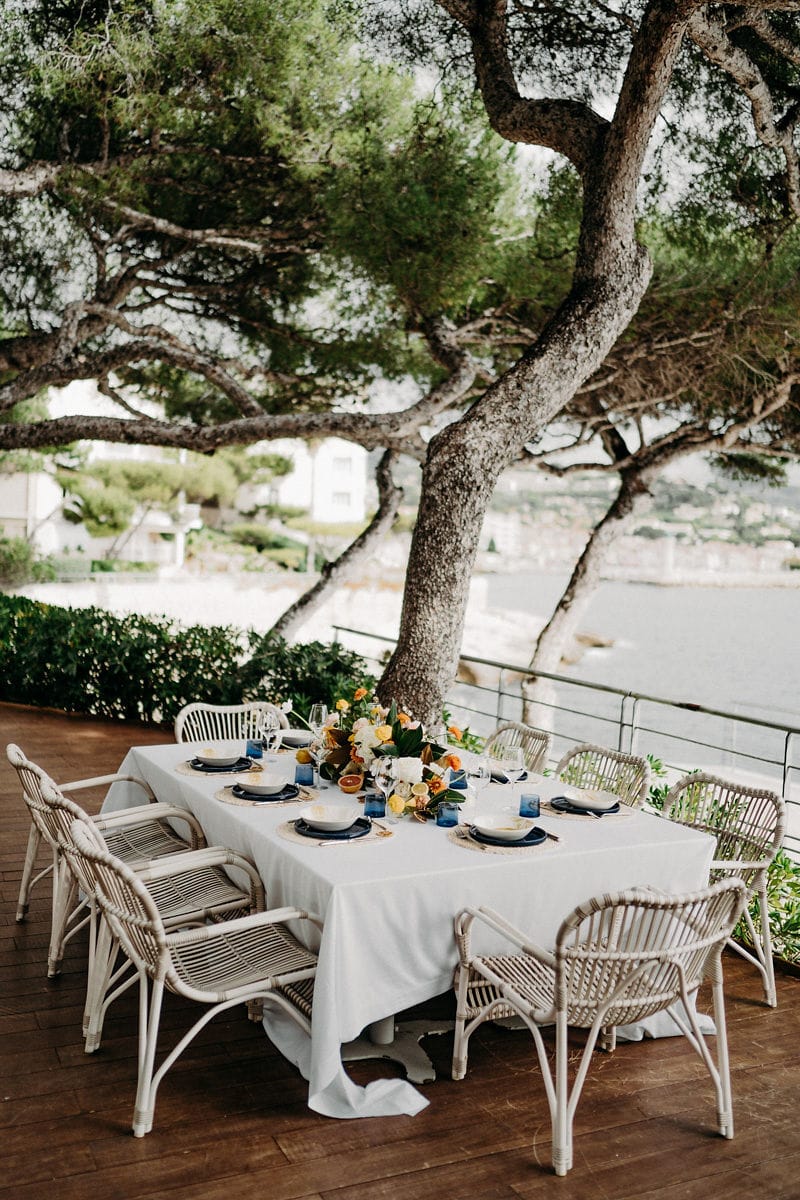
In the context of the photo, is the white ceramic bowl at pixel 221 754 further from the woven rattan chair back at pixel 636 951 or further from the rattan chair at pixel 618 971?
the woven rattan chair back at pixel 636 951

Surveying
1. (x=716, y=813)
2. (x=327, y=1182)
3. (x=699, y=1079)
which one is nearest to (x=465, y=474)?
(x=716, y=813)

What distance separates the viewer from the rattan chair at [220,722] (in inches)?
180

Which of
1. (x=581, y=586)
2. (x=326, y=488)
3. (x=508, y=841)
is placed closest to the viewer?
(x=508, y=841)

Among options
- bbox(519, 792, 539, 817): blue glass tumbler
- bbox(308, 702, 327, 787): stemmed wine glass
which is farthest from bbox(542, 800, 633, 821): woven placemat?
bbox(308, 702, 327, 787): stemmed wine glass

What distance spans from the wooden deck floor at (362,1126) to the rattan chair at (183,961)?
15cm

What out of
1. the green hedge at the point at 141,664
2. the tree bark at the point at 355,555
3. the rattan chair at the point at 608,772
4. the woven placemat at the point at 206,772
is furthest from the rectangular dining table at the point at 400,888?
the tree bark at the point at 355,555

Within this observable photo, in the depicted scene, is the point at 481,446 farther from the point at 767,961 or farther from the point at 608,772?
the point at 767,961

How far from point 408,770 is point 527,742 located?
1349mm

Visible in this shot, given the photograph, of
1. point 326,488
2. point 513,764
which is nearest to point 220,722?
point 513,764

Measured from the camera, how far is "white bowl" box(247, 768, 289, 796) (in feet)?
11.0

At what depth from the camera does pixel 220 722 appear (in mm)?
4906

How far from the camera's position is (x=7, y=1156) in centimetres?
239

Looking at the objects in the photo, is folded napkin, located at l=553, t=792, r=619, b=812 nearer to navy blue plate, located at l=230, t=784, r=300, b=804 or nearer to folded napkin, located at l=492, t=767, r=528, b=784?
folded napkin, located at l=492, t=767, r=528, b=784

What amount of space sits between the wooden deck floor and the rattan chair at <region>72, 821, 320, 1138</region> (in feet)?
0.51
